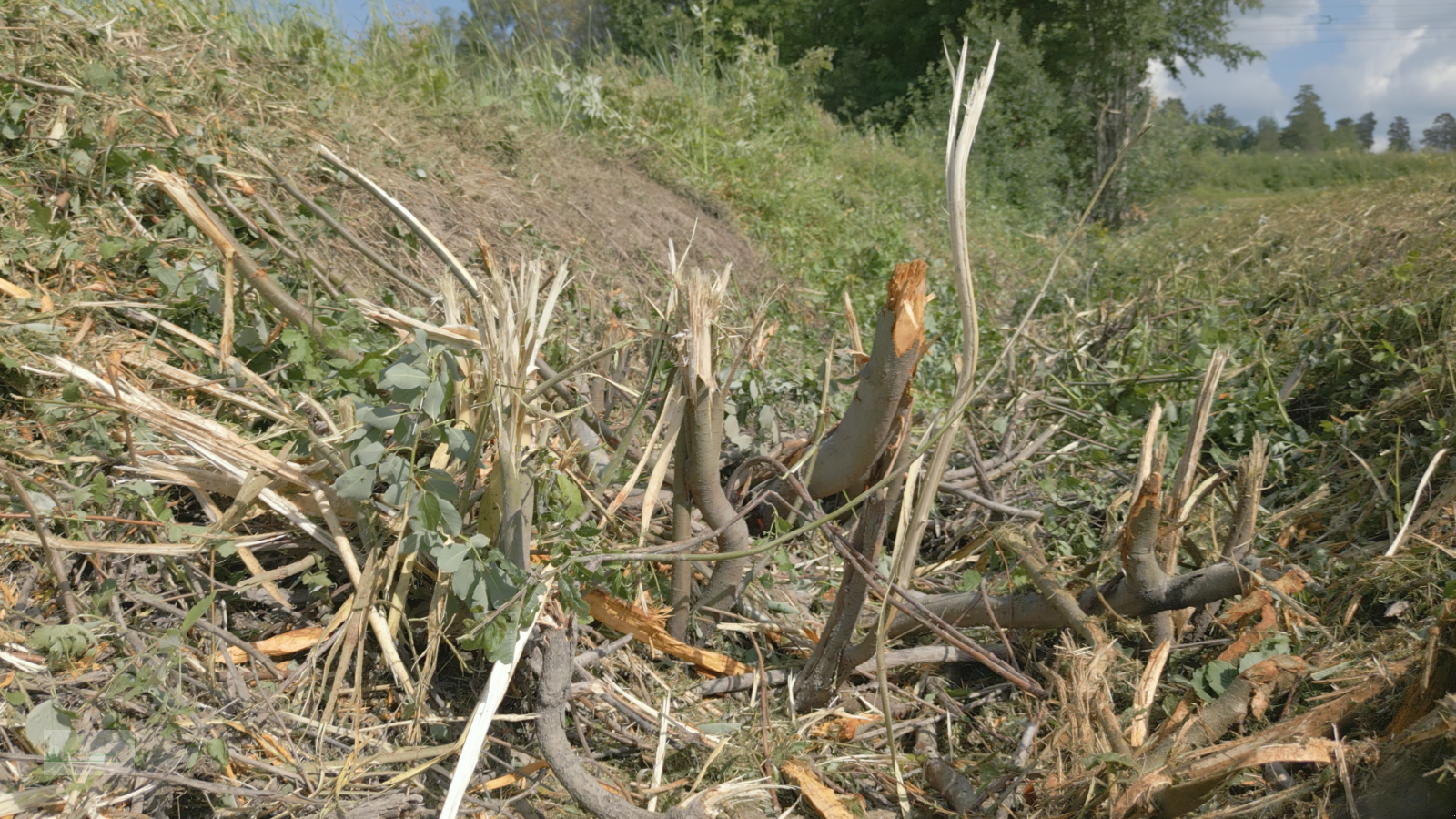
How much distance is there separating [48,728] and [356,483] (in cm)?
66

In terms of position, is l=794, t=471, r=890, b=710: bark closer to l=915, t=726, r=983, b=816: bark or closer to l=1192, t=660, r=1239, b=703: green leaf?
l=915, t=726, r=983, b=816: bark

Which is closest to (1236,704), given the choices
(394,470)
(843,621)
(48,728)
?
(843,621)

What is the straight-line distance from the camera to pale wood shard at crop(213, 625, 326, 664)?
1.89m

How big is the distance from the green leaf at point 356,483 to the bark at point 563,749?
1.73ft

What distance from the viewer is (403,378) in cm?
164

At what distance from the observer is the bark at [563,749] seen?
166cm

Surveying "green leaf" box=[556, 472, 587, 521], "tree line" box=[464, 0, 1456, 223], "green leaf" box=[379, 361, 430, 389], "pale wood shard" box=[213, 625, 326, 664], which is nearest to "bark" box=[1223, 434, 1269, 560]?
"green leaf" box=[556, 472, 587, 521]

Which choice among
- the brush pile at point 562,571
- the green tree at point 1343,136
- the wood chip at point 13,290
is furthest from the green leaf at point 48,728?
the green tree at point 1343,136

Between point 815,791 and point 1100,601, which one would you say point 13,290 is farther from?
point 1100,601

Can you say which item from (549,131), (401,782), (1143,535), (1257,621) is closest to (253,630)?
(401,782)

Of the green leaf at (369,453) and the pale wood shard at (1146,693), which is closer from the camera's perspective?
the green leaf at (369,453)

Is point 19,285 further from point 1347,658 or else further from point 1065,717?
point 1347,658

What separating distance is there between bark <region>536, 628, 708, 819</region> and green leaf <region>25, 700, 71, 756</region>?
851mm

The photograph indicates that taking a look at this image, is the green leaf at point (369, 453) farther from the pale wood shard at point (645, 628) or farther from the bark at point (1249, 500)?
the bark at point (1249, 500)
